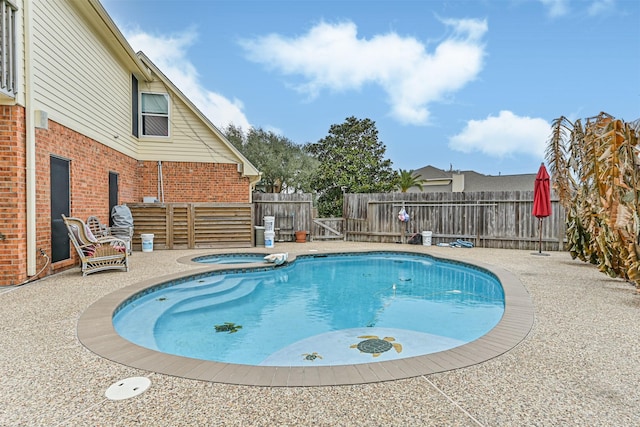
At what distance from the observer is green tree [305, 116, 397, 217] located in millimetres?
22422

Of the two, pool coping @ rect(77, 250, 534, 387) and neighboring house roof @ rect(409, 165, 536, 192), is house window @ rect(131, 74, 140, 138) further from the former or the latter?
neighboring house roof @ rect(409, 165, 536, 192)

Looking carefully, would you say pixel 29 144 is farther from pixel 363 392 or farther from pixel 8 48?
pixel 363 392

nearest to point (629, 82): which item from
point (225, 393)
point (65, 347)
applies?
point (225, 393)

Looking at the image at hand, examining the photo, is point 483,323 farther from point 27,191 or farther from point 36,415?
point 27,191

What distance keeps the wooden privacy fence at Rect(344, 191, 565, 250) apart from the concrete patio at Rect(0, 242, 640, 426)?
831 cm

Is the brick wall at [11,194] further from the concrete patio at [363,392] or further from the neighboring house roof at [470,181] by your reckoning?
the neighboring house roof at [470,181]

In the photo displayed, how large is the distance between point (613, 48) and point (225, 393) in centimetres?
1446

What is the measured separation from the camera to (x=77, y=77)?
7.75m

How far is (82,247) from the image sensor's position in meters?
6.75

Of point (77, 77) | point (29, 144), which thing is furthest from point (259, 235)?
point (29, 144)

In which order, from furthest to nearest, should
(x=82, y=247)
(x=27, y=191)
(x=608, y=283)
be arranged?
(x=82, y=247) → (x=608, y=283) → (x=27, y=191)

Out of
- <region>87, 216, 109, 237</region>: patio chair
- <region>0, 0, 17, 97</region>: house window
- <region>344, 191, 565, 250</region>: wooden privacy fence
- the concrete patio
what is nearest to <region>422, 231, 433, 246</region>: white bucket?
<region>344, 191, 565, 250</region>: wooden privacy fence

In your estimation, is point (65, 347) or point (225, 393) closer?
point (225, 393)

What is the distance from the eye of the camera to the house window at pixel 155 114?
470 inches
